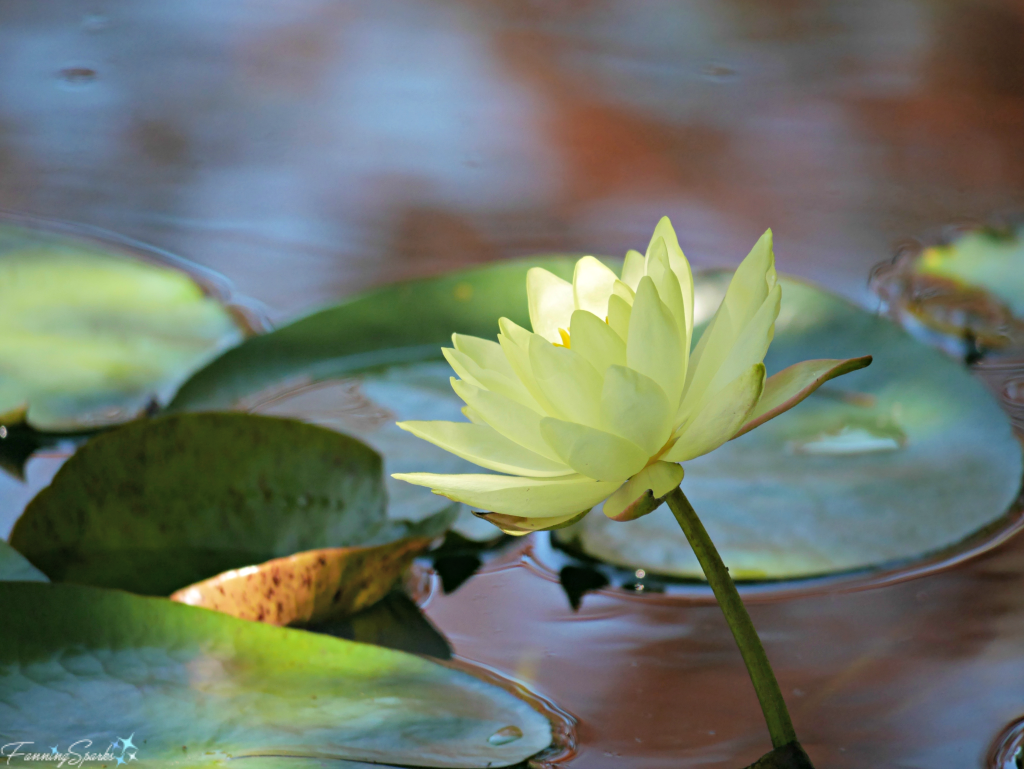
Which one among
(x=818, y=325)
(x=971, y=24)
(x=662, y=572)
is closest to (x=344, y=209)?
(x=818, y=325)

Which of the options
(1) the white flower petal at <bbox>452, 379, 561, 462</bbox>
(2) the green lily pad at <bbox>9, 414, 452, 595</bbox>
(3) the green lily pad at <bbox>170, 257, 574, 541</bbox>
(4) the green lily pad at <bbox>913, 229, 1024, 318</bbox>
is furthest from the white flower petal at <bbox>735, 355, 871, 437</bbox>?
(4) the green lily pad at <bbox>913, 229, 1024, 318</bbox>

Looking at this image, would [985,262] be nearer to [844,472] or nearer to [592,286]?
[844,472]

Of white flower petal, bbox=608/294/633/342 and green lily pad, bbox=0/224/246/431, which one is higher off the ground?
white flower petal, bbox=608/294/633/342

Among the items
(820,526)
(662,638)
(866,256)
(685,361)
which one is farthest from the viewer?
(866,256)

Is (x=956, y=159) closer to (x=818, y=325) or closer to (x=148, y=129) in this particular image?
(x=818, y=325)

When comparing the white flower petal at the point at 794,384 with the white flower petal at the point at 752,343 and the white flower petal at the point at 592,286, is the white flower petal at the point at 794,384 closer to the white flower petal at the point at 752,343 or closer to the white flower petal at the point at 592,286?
the white flower petal at the point at 752,343

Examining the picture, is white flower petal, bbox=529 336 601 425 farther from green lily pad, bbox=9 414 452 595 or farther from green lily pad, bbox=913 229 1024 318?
green lily pad, bbox=913 229 1024 318
